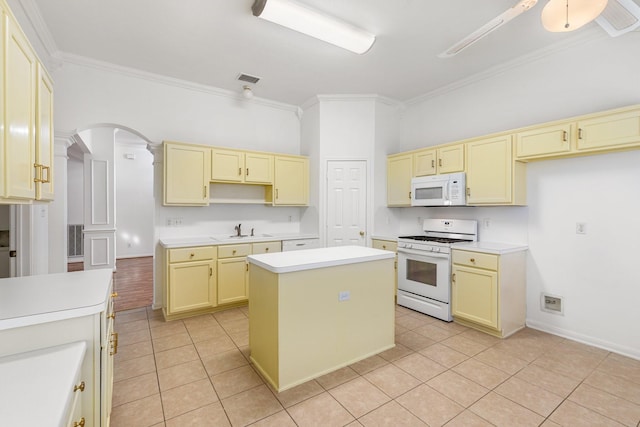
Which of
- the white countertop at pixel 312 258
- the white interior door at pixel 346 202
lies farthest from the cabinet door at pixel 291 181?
the white countertop at pixel 312 258

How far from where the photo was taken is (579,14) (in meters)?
1.73

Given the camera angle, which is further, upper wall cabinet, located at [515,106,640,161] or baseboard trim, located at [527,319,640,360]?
baseboard trim, located at [527,319,640,360]

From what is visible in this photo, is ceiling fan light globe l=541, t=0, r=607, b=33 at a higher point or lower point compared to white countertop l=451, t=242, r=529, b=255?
higher

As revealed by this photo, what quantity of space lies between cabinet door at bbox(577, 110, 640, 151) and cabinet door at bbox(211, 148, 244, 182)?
378 cm

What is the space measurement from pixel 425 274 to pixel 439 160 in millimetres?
1496

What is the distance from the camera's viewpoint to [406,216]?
4.64 metres

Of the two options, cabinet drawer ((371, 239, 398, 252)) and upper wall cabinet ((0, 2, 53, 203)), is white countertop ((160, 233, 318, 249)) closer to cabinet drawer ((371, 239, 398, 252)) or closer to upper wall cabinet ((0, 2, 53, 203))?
cabinet drawer ((371, 239, 398, 252))

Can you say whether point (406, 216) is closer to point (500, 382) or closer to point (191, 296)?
point (500, 382)

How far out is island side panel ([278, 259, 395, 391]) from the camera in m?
2.11

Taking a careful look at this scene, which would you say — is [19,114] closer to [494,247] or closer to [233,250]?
[233,250]

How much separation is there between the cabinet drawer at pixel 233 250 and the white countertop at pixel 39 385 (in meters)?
2.47

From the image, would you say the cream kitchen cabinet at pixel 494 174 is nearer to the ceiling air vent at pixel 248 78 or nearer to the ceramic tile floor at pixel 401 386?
the ceramic tile floor at pixel 401 386

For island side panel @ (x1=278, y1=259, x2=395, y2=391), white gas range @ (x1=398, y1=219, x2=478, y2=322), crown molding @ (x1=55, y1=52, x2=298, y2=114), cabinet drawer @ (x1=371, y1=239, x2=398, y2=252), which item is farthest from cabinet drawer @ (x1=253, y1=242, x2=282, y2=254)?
crown molding @ (x1=55, y1=52, x2=298, y2=114)

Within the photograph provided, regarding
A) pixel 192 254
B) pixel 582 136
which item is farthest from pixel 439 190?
pixel 192 254
